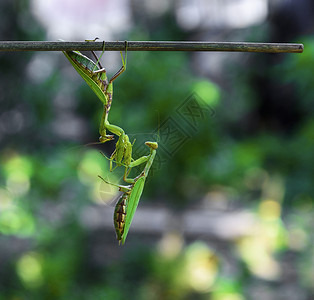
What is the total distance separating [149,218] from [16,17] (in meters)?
2.17

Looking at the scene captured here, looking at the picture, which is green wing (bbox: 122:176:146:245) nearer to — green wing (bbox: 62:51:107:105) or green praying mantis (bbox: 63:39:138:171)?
green praying mantis (bbox: 63:39:138:171)

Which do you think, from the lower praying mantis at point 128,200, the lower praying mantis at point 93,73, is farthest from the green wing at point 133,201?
the lower praying mantis at point 93,73

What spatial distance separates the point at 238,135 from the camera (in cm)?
327

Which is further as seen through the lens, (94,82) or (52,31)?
(52,31)

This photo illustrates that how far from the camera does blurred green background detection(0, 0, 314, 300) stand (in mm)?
1802

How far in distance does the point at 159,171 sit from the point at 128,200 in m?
1.07

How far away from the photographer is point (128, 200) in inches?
33.0

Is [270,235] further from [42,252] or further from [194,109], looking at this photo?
[194,109]

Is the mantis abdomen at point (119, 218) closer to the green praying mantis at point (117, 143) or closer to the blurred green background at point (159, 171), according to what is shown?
the green praying mantis at point (117, 143)

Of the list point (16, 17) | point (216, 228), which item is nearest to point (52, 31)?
point (16, 17)

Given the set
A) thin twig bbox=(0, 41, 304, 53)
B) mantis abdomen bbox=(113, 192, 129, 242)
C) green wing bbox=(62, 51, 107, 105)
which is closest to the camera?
thin twig bbox=(0, 41, 304, 53)

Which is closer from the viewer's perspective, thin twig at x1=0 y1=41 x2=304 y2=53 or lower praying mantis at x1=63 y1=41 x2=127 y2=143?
thin twig at x1=0 y1=41 x2=304 y2=53

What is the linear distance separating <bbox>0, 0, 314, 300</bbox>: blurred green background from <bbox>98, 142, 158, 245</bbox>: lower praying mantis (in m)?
0.12

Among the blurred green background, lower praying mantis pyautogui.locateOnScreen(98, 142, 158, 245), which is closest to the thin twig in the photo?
lower praying mantis pyautogui.locateOnScreen(98, 142, 158, 245)
